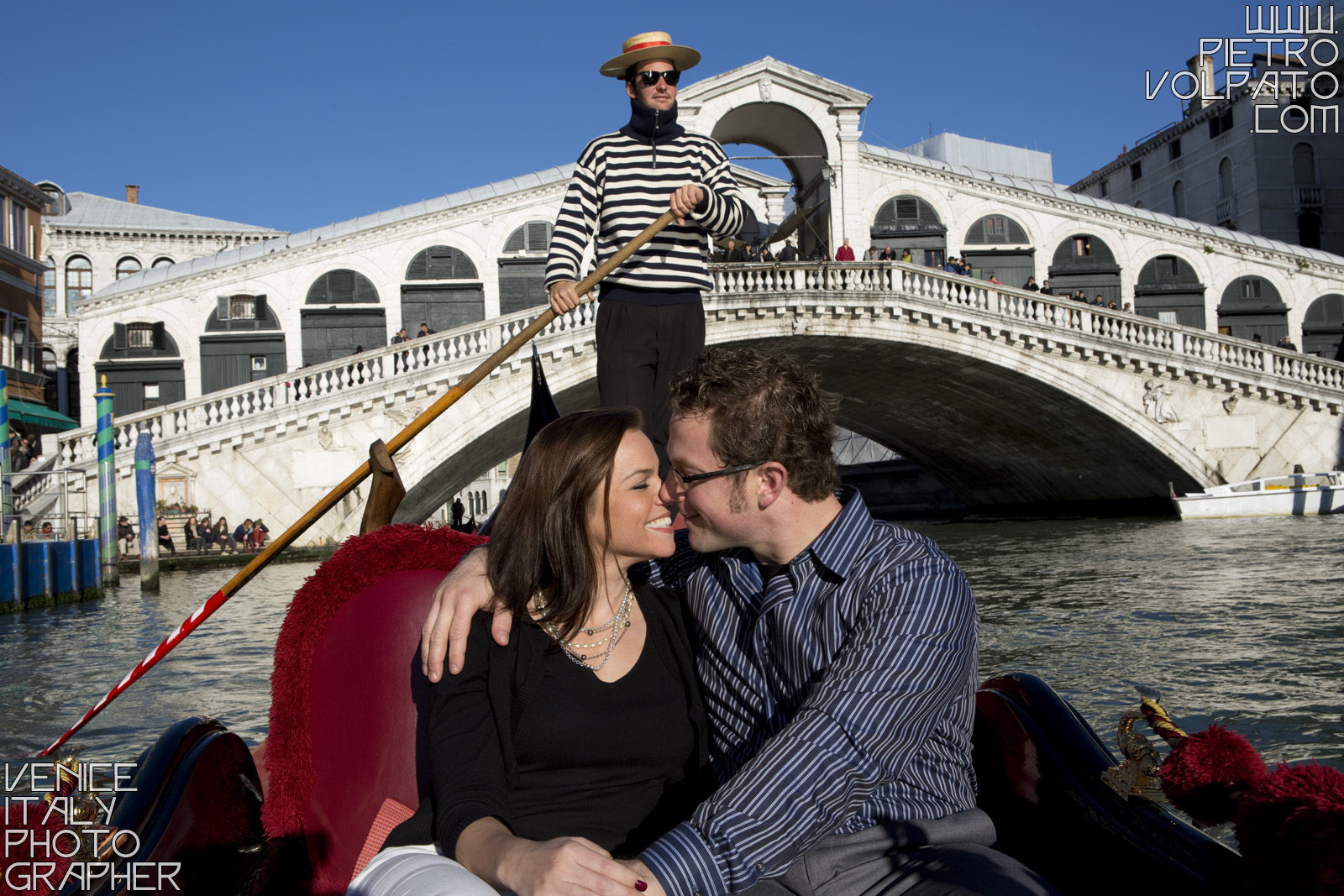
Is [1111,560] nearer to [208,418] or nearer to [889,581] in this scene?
[889,581]

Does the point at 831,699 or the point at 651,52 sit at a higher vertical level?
the point at 651,52

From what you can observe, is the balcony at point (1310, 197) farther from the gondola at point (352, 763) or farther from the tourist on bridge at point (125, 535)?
the gondola at point (352, 763)

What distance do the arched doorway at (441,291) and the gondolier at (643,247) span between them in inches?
533

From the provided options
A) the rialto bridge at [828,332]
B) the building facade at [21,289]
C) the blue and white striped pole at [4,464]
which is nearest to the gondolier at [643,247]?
the blue and white striped pole at [4,464]

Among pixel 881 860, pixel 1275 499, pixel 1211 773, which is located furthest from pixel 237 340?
pixel 1211 773

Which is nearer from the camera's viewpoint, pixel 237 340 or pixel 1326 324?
pixel 237 340

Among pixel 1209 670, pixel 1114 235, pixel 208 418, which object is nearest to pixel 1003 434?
pixel 1114 235

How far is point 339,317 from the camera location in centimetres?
1552

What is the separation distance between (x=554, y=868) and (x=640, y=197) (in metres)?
1.93

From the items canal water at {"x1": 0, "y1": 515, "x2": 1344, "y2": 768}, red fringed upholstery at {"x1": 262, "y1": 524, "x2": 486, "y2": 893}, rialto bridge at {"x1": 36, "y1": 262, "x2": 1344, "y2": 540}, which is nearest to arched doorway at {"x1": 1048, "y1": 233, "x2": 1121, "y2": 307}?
rialto bridge at {"x1": 36, "y1": 262, "x2": 1344, "y2": 540}

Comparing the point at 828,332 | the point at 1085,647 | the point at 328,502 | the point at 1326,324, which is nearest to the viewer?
the point at 328,502

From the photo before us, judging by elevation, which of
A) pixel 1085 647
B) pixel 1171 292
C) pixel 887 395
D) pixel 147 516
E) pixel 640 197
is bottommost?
pixel 1085 647

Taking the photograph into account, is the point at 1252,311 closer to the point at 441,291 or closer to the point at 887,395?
the point at 887,395

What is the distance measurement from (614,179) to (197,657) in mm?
3022
